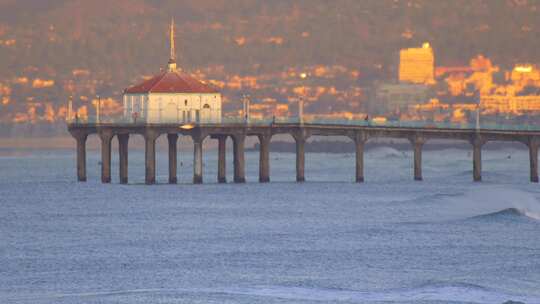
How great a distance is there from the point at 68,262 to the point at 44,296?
11025 millimetres

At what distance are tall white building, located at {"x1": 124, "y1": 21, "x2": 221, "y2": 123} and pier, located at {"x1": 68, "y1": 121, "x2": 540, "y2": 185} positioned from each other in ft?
3.22

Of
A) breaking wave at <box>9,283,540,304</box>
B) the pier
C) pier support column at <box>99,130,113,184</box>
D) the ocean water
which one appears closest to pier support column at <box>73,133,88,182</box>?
the pier

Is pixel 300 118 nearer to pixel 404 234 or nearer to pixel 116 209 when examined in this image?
pixel 116 209

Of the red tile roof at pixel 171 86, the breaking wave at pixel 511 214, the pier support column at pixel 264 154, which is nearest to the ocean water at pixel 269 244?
the breaking wave at pixel 511 214

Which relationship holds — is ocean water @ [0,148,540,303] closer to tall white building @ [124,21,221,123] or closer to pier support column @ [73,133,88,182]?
pier support column @ [73,133,88,182]

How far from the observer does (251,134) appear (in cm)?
13450

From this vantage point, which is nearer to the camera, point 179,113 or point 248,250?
point 248,250

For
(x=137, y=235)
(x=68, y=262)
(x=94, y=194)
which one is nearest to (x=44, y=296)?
(x=68, y=262)

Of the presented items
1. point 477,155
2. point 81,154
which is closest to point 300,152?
point 477,155

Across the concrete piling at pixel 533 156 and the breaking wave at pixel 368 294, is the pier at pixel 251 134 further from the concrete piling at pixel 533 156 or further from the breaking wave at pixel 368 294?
the breaking wave at pixel 368 294

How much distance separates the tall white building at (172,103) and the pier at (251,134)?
982mm

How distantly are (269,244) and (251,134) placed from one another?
4637 cm

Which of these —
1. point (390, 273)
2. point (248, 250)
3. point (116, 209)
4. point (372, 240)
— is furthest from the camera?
point (116, 209)

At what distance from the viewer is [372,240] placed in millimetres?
90938
